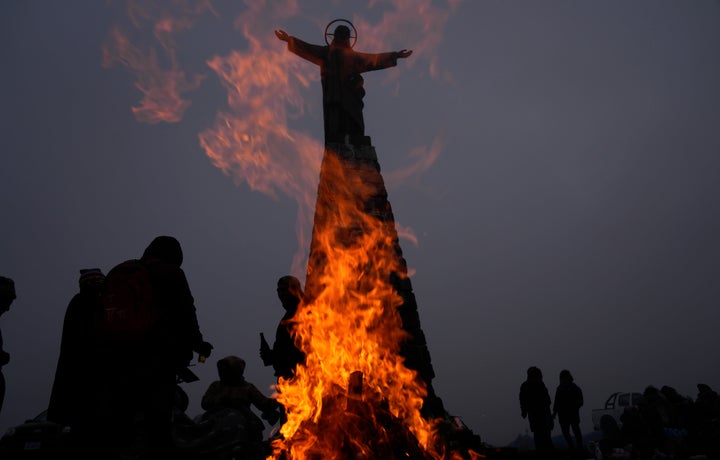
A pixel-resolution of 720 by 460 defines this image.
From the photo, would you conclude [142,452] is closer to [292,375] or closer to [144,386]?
[144,386]

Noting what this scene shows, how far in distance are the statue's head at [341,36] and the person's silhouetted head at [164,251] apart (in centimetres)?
834

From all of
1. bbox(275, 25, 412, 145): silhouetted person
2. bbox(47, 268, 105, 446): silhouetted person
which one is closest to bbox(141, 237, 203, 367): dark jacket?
bbox(47, 268, 105, 446): silhouetted person

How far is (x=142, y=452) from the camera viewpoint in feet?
9.46

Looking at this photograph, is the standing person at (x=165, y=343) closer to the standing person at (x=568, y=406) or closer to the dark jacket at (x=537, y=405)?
the dark jacket at (x=537, y=405)

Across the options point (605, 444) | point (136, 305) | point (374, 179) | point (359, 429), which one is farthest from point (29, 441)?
point (605, 444)

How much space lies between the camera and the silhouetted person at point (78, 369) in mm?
2929

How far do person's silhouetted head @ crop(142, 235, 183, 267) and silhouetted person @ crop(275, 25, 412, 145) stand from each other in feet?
21.4

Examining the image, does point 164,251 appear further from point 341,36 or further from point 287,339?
point 341,36

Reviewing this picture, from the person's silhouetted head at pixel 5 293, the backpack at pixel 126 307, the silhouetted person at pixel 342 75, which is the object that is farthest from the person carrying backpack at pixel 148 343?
the silhouetted person at pixel 342 75

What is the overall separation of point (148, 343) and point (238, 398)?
132 cm

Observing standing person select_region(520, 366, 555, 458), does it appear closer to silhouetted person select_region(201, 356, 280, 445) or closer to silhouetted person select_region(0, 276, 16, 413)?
silhouetted person select_region(201, 356, 280, 445)

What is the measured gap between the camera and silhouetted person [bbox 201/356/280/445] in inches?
155

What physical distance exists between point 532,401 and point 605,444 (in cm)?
205

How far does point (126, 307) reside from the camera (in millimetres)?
2889
